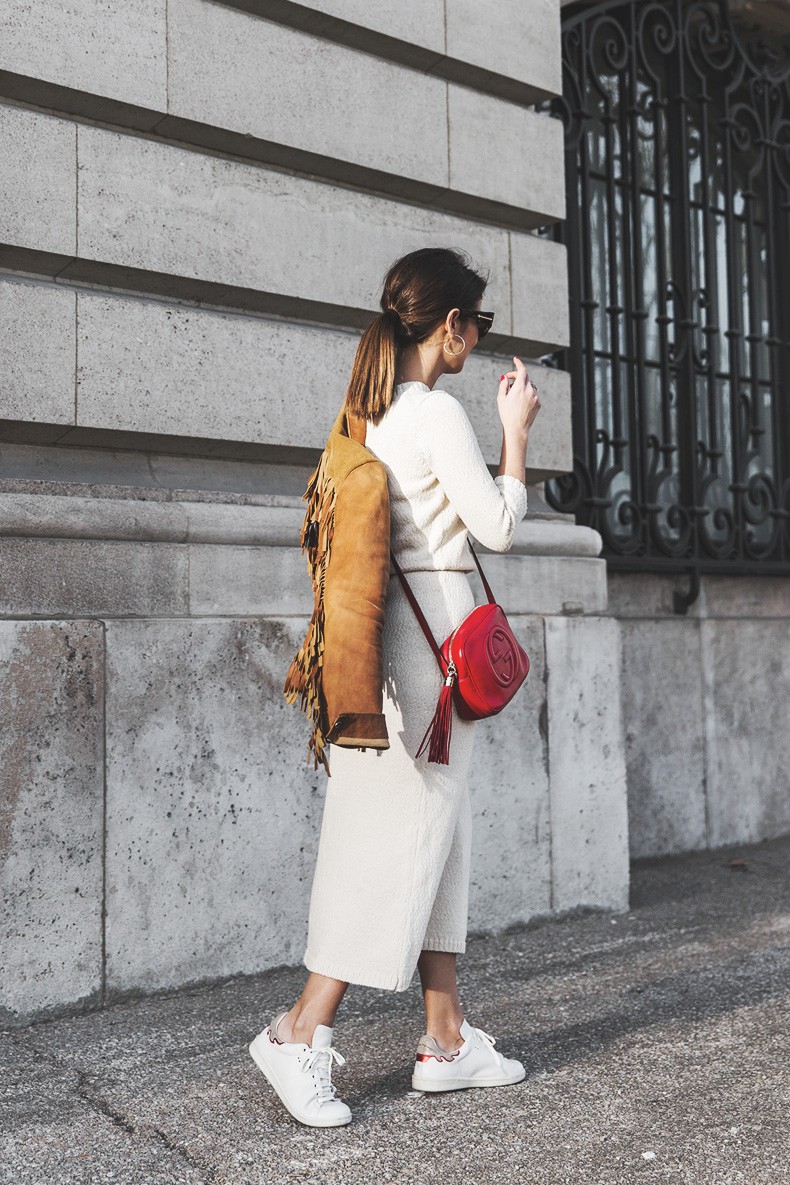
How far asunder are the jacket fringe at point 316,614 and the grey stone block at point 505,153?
88.5 inches

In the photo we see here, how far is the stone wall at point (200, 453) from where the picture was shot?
374 cm

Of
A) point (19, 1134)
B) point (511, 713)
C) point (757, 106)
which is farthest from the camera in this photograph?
point (757, 106)

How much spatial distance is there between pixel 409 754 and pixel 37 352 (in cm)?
178

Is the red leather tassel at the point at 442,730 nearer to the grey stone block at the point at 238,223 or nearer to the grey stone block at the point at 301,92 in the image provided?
the grey stone block at the point at 238,223

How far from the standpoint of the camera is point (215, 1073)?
10.5 feet

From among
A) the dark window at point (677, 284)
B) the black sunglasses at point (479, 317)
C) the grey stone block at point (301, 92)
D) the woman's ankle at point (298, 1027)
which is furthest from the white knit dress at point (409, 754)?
the dark window at point (677, 284)

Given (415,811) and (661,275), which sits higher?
(661,275)

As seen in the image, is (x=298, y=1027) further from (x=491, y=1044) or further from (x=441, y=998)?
(x=491, y=1044)

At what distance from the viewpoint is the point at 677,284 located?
6.71 meters

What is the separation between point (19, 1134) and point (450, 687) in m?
1.36

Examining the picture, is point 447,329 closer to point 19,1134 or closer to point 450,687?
point 450,687

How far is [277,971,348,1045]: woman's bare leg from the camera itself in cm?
288

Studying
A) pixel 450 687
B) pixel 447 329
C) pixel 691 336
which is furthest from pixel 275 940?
pixel 691 336

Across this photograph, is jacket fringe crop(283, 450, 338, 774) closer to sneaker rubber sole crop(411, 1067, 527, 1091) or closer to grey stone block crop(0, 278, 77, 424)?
sneaker rubber sole crop(411, 1067, 527, 1091)
